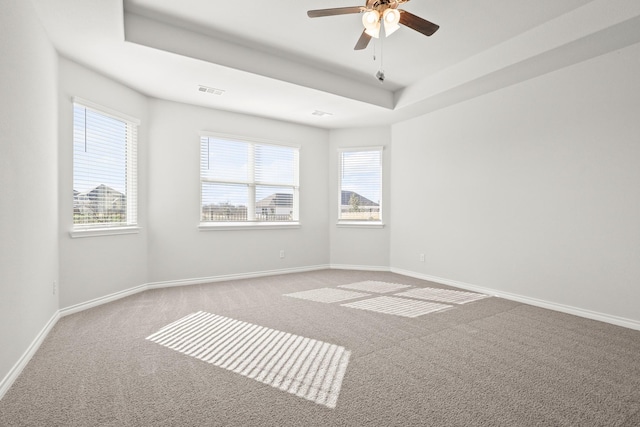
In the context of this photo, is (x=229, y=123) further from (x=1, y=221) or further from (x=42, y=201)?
(x=1, y=221)

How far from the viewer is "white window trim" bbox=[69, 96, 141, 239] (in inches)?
137

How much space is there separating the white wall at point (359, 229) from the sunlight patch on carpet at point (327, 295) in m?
1.63

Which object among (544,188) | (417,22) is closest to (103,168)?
(417,22)

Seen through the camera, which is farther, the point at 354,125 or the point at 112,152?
the point at 354,125

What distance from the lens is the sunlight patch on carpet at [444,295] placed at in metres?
4.03

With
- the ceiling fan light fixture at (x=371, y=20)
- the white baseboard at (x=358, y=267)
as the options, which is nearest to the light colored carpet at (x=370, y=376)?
the white baseboard at (x=358, y=267)

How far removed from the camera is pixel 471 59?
3809 mm

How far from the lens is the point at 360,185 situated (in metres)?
6.09

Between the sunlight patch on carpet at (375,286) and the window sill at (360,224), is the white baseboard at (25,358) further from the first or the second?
the window sill at (360,224)

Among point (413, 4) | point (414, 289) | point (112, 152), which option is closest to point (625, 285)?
point (414, 289)

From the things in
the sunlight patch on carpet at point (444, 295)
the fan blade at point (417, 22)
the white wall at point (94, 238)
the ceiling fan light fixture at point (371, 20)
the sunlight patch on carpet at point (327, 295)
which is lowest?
the sunlight patch on carpet at point (327, 295)

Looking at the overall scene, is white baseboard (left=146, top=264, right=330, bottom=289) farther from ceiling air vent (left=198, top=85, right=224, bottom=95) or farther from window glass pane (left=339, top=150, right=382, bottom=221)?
ceiling air vent (left=198, top=85, right=224, bottom=95)

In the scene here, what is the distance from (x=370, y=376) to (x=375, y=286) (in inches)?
104

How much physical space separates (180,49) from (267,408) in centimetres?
331
